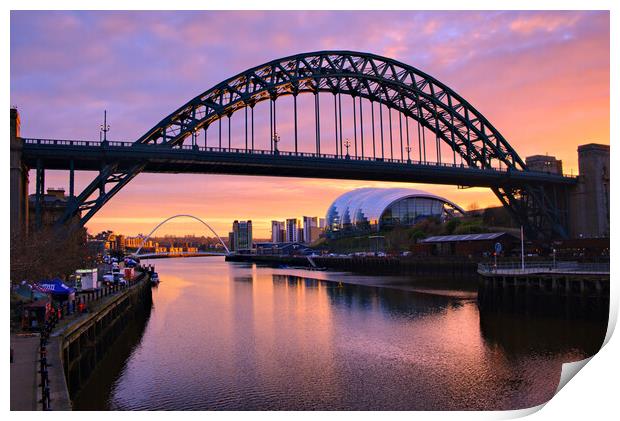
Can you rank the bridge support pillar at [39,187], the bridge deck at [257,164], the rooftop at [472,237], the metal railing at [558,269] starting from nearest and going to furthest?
the metal railing at [558,269] → the bridge support pillar at [39,187] → the bridge deck at [257,164] → the rooftop at [472,237]

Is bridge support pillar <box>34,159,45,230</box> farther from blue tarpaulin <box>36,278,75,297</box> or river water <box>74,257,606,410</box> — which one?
blue tarpaulin <box>36,278,75,297</box>

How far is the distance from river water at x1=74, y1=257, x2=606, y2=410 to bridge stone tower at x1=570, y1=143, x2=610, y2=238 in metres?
31.2

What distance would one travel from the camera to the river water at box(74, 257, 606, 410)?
66.2ft

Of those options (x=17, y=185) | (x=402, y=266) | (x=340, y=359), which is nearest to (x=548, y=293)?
(x=340, y=359)

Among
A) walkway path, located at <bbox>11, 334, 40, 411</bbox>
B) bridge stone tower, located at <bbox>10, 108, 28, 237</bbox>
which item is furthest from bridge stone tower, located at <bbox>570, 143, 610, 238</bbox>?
walkway path, located at <bbox>11, 334, 40, 411</bbox>

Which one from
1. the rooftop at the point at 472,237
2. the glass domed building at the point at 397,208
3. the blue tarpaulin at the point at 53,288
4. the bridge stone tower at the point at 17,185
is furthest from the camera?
the glass domed building at the point at 397,208

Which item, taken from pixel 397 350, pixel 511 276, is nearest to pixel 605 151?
pixel 511 276

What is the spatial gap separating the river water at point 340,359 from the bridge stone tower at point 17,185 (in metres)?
9.59

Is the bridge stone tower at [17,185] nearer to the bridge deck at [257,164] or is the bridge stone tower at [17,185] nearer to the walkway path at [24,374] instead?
the bridge deck at [257,164]

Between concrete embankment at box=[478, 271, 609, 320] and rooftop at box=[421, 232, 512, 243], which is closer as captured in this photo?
concrete embankment at box=[478, 271, 609, 320]

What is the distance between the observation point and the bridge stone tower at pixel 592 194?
67188 millimetres

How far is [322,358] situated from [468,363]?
6.11 meters

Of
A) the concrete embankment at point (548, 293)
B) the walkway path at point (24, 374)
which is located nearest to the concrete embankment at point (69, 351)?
the walkway path at point (24, 374)

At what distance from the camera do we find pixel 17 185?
38219 mm
